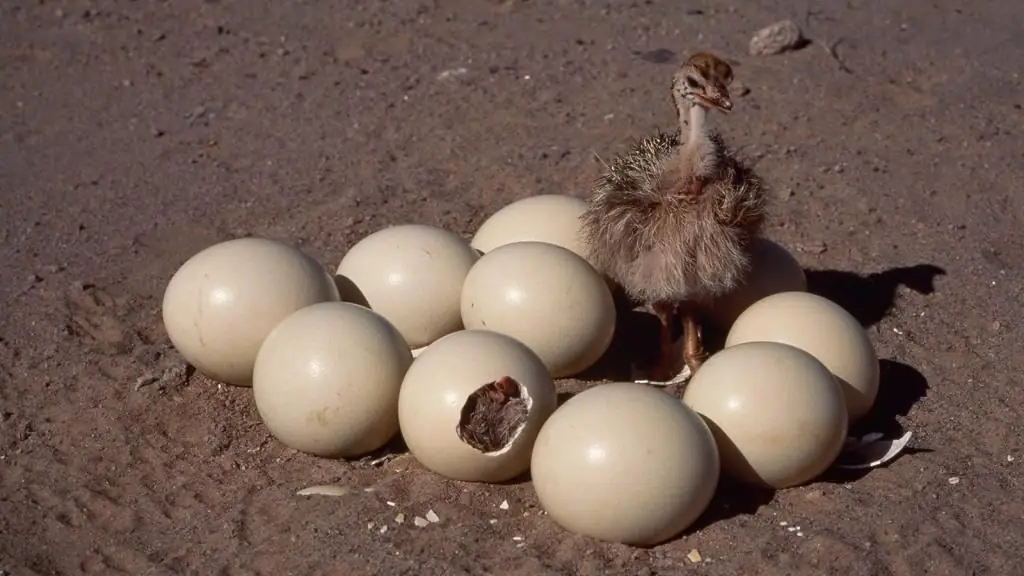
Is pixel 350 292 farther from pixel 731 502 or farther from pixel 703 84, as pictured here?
pixel 731 502

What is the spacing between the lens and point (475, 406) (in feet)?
13.8

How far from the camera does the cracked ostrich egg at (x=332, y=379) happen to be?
440cm

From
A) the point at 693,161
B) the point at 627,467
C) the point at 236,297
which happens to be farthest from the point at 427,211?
the point at 627,467

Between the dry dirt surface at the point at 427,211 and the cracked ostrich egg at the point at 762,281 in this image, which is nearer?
the dry dirt surface at the point at 427,211

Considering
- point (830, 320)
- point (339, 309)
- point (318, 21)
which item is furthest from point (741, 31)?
point (339, 309)

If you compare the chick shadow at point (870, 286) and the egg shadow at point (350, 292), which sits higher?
the egg shadow at point (350, 292)

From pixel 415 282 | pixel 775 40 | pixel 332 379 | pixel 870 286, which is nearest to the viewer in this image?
pixel 332 379

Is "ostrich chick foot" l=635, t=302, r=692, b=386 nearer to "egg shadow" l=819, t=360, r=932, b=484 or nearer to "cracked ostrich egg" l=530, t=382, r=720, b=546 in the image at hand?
"egg shadow" l=819, t=360, r=932, b=484

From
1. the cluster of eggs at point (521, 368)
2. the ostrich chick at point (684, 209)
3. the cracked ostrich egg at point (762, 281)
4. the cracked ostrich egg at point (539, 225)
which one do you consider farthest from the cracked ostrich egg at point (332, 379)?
the cracked ostrich egg at point (762, 281)

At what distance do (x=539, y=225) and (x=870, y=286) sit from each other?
1.63 metres

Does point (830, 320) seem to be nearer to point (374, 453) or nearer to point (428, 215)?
point (374, 453)

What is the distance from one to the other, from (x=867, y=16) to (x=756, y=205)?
13.9 feet

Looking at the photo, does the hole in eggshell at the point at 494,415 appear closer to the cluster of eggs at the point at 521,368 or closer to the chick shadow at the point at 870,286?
the cluster of eggs at the point at 521,368

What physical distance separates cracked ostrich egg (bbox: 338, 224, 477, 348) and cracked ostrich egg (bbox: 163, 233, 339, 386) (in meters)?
0.18
